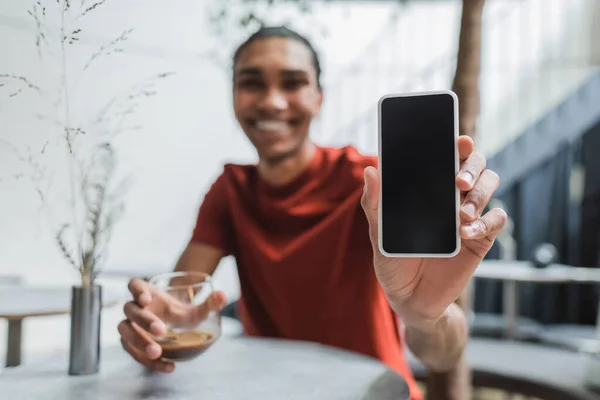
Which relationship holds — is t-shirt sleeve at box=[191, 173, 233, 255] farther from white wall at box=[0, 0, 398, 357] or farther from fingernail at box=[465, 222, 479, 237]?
fingernail at box=[465, 222, 479, 237]

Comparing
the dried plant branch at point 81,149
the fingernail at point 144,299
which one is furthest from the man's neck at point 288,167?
the fingernail at point 144,299

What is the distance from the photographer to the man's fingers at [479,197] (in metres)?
0.69

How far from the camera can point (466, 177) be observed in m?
0.69

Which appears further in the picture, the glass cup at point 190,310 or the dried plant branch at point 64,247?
the glass cup at point 190,310

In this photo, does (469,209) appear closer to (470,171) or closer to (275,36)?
(470,171)

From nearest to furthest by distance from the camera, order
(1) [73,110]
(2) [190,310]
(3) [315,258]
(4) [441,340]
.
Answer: (1) [73,110], (2) [190,310], (4) [441,340], (3) [315,258]

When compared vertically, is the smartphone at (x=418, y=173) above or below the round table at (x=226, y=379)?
above

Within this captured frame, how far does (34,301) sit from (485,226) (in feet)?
4.26

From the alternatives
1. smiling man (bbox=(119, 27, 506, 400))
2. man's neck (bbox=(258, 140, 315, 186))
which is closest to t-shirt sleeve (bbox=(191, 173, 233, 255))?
smiling man (bbox=(119, 27, 506, 400))

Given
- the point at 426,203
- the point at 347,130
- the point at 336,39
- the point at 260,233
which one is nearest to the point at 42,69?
the point at 426,203

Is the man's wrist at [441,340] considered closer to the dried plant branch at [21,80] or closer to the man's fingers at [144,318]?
the man's fingers at [144,318]

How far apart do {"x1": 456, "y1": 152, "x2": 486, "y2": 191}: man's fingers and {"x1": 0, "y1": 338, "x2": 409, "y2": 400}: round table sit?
34cm

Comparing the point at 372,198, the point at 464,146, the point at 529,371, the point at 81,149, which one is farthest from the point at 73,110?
the point at 529,371

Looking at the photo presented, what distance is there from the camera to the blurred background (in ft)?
2.56
